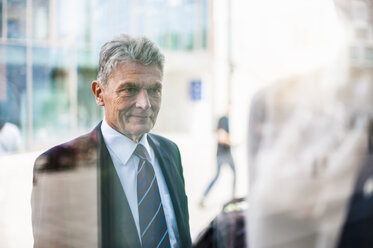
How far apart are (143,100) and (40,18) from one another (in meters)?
0.46

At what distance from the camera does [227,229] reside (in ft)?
6.30

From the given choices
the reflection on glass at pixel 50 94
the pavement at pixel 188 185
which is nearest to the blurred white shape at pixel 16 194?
the pavement at pixel 188 185

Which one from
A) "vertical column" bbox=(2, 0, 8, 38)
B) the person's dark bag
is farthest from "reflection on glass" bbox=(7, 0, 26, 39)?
the person's dark bag

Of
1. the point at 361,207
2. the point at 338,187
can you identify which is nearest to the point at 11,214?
the point at 338,187

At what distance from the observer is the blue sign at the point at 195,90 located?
169 centimetres

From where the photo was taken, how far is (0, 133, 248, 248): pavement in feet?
4.43

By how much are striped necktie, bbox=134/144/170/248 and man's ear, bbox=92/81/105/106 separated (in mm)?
227

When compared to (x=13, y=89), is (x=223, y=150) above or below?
below

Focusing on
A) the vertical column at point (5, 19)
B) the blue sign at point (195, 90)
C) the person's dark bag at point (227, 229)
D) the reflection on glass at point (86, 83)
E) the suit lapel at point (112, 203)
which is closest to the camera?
the vertical column at point (5, 19)

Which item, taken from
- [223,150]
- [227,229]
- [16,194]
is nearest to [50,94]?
[16,194]

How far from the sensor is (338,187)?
2.04 metres

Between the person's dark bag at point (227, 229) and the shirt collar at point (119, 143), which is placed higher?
the shirt collar at point (119, 143)

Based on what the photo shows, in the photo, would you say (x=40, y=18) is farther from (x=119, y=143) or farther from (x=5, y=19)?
(x=119, y=143)

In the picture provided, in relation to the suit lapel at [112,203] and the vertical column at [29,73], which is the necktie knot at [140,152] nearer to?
the suit lapel at [112,203]
